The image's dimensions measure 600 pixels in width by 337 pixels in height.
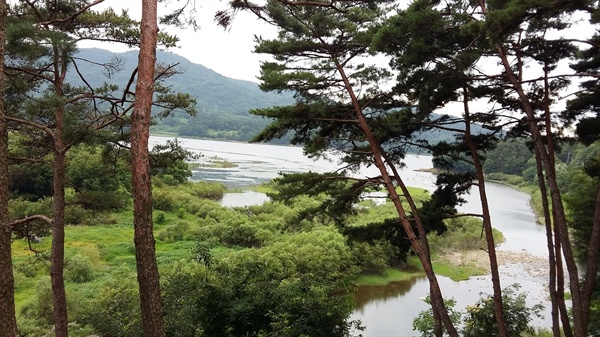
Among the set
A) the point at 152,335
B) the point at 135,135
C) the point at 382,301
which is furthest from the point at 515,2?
the point at 382,301

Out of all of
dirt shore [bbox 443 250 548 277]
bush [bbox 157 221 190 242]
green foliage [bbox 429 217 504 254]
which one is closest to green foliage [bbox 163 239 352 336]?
bush [bbox 157 221 190 242]

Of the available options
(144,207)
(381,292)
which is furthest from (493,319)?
(144,207)

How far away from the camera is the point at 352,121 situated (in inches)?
278

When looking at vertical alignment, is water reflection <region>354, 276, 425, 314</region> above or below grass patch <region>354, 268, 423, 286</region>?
below

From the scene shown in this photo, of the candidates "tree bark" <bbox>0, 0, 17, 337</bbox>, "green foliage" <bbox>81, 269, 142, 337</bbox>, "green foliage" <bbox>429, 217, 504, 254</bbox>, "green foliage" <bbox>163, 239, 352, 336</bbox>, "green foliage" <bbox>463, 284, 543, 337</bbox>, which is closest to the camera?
"tree bark" <bbox>0, 0, 17, 337</bbox>

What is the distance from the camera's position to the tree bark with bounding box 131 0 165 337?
12.2ft

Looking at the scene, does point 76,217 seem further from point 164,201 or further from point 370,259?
point 370,259

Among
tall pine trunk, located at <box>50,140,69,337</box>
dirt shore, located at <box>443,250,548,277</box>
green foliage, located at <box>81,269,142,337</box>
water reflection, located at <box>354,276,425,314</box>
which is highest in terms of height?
tall pine trunk, located at <box>50,140,69,337</box>

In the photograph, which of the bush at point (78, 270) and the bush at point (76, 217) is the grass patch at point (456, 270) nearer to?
the bush at point (78, 270)

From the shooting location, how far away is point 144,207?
3.75 meters

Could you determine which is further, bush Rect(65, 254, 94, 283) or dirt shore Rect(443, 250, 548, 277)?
dirt shore Rect(443, 250, 548, 277)

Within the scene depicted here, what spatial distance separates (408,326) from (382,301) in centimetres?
276

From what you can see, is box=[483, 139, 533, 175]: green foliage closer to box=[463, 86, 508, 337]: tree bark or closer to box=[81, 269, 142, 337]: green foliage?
box=[463, 86, 508, 337]: tree bark

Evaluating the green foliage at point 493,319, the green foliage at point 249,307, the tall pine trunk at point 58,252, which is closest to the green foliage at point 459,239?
the green foliage at point 493,319
